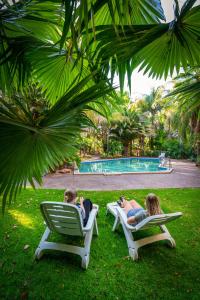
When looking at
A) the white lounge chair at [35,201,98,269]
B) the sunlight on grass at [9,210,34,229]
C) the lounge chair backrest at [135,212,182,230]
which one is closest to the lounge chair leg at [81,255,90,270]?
the white lounge chair at [35,201,98,269]

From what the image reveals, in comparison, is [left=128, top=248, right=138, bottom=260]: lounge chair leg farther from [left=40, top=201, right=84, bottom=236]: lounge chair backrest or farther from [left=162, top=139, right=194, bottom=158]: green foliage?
[left=162, top=139, right=194, bottom=158]: green foliage

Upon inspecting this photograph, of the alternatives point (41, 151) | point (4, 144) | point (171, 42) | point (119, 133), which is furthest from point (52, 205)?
point (119, 133)

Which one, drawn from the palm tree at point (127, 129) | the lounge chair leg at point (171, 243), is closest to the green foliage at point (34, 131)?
the lounge chair leg at point (171, 243)

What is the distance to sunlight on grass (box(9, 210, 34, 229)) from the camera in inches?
174

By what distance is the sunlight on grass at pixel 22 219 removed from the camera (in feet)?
14.5

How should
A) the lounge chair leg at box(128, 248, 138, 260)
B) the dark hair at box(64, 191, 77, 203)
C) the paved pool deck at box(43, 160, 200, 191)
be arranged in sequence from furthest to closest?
the paved pool deck at box(43, 160, 200, 191), the dark hair at box(64, 191, 77, 203), the lounge chair leg at box(128, 248, 138, 260)

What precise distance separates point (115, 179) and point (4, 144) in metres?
7.89

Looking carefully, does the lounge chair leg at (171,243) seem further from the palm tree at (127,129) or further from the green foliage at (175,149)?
the green foliage at (175,149)

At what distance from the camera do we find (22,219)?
→ 15.3 feet

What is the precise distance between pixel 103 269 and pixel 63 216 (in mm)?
1019

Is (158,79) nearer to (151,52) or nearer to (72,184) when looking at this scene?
(151,52)

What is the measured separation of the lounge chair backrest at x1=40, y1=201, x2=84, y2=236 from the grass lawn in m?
0.55

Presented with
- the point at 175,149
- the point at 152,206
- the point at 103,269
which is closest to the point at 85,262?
the point at 103,269

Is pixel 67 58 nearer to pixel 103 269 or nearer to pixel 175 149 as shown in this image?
pixel 103 269
